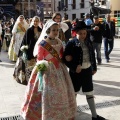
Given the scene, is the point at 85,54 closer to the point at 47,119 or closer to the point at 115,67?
the point at 47,119

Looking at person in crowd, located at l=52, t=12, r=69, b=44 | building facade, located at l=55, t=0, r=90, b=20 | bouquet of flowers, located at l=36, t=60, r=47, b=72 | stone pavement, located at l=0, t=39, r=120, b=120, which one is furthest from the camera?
building facade, located at l=55, t=0, r=90, b=20

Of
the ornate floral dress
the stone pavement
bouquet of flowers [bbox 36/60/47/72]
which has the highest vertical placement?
bouquet of flowers [bbox 36/60/47/72]

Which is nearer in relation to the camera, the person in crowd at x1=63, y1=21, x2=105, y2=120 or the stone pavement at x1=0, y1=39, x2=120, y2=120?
the person in crowd at x1=63, y1=21, x2=105, y2=120

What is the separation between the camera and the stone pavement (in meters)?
4.32

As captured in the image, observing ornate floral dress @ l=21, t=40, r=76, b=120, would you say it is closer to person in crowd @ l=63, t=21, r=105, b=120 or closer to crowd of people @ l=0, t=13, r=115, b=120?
crowd of people @ l=0, t=13, r=115, b=120

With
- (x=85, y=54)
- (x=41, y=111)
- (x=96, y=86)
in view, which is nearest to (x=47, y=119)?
(x=41, y=111)

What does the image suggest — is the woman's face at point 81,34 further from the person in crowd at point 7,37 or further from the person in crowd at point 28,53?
the person in crowd at point 7,37

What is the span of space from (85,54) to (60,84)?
583 millimetres

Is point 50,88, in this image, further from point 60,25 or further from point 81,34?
point 60,25

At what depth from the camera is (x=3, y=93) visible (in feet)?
18.2

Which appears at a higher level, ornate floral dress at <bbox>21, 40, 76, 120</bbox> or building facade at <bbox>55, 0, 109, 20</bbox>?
building facade at <bbox>55, 0, 109, 20</bbox>

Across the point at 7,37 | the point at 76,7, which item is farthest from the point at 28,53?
the point at 76,7

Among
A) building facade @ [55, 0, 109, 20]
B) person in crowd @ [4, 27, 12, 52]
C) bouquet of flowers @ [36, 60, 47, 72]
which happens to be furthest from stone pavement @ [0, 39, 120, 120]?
building facade @ [55, 0, 109, 20]

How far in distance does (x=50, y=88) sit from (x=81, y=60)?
58cm
